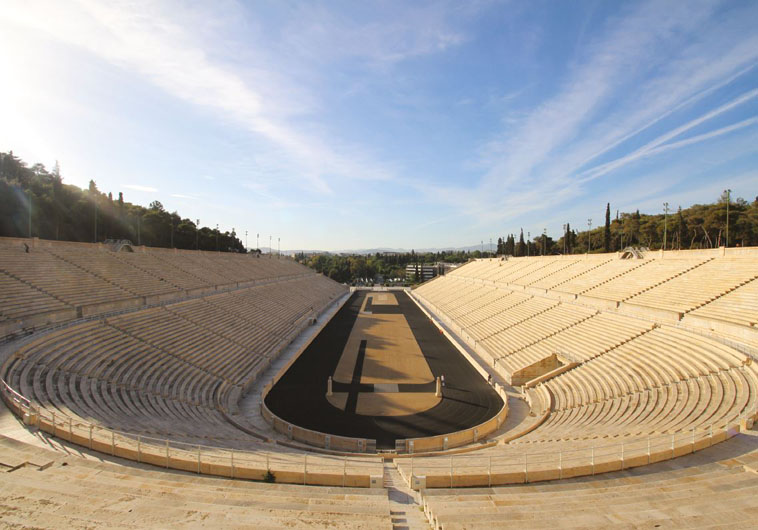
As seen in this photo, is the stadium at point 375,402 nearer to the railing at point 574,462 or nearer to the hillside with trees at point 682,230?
the railing at point 574,462

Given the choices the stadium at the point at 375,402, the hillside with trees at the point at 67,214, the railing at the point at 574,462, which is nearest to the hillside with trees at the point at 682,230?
the stadium at the point at 375,402

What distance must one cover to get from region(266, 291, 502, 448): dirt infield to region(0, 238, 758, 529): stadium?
13cm

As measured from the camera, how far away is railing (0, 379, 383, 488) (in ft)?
21.4

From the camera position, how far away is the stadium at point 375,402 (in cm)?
561

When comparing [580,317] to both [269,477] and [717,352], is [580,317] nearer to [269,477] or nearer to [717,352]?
[717,352]

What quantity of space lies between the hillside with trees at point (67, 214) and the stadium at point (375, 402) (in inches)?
608

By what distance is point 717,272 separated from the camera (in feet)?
64.0

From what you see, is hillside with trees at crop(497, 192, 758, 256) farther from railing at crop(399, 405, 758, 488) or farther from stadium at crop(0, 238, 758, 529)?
railing at crop(399, 405, 758, 488)

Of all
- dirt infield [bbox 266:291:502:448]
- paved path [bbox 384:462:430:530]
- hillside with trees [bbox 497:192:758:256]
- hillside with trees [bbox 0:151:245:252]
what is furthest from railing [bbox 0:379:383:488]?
hillside with trees [bbox 497:192:758:256]

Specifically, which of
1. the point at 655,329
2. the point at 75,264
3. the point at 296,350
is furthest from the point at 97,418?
the point at 655,329

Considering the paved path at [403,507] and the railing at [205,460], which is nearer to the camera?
the paved path at [403,507]

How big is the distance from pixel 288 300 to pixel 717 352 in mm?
32708

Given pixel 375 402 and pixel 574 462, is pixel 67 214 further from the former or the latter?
pixel 574 462

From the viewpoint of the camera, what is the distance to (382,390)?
57.8ft
